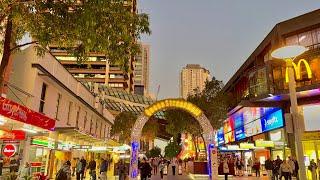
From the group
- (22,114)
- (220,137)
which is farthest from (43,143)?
(220,137)

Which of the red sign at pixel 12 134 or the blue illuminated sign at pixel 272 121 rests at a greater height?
the blue illuminated sign at pixel 272 121

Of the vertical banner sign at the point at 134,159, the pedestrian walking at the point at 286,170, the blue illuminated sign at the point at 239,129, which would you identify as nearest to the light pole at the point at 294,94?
the pedestrian walking at the point at 286,170

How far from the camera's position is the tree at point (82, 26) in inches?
396

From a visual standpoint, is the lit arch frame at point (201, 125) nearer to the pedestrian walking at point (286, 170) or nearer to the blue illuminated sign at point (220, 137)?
the pedestrian walking at point (286, 170)

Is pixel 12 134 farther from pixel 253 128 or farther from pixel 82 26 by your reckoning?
pixel 253 128

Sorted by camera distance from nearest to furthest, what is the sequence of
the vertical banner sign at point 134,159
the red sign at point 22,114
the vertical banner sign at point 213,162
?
the red sign at point 22,114 < the vertical banner sign at point 213,162 < the vertical banner sign at point 134,159

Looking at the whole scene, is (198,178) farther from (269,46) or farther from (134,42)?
(134,42)

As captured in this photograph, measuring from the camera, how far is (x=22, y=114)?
12117 millimetres

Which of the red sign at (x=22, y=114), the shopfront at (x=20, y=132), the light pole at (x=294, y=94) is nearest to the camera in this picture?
the light pole at (x=294, y=94)

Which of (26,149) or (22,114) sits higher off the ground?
(22,114)

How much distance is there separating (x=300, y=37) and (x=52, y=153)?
78.6ft

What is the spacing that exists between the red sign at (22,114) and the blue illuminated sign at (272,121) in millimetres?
23063

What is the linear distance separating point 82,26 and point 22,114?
14.5 feet

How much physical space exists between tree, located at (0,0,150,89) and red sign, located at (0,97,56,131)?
1280mm
